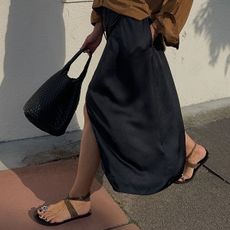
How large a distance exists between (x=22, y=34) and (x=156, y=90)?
117 cm

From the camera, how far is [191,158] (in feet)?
10.1

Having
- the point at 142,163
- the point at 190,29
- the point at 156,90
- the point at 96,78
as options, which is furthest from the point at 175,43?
the point at 190,29

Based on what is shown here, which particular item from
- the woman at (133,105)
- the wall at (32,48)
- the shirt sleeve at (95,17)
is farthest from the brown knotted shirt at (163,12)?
the wall at (32,48)

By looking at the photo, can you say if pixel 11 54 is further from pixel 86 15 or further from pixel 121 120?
pixel 121 120

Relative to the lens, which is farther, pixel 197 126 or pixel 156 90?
pixel 197 126

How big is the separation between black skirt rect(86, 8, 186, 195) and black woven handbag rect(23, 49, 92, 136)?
195mm

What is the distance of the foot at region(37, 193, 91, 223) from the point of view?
2734mm

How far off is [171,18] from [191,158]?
3.33 ft

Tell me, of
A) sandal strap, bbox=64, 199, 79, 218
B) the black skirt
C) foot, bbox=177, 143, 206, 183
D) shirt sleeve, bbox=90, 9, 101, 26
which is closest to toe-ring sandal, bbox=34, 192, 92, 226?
sandal strap, bbox=64, 199, 79, 218

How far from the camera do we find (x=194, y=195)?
10.2 ft

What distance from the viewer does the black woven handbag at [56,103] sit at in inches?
105

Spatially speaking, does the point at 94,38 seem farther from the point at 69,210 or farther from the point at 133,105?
the point at 69,210

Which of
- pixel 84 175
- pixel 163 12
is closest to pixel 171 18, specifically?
pixel 163 12

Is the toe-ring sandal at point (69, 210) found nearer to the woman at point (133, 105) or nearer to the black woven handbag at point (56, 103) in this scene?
the woman at point (133, 105)
